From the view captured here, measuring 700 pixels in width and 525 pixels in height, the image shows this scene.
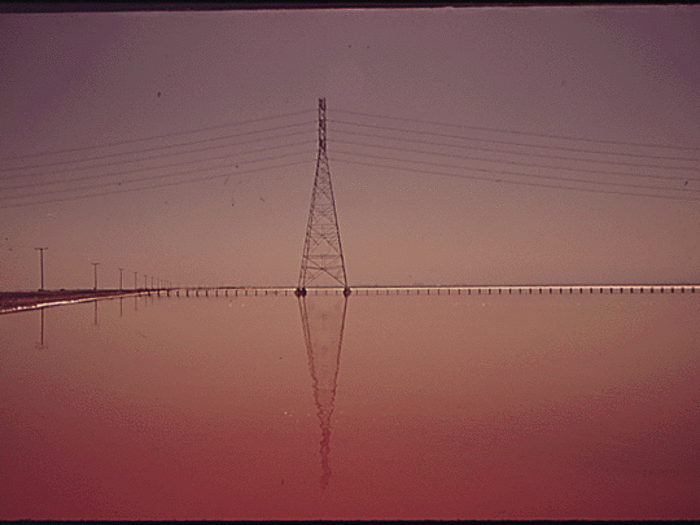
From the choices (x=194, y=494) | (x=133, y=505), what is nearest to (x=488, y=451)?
(x=194, y=494)

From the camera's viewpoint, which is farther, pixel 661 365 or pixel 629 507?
pixel 661 365

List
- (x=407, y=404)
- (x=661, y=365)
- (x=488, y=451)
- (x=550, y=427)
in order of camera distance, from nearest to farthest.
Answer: (x=488, y=451) → (x=550, y=427) → (x=407, y=404) → (x=661, y=365)

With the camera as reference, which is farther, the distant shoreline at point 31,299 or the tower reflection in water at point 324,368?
the distant shoreline at point 31,299

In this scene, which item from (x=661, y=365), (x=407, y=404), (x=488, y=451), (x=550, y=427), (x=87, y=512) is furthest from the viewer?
(x=661, y=365)

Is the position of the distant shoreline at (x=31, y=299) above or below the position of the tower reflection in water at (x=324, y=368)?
above

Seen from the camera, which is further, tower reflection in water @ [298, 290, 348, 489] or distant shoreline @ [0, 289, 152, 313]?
distant shoreline @ [0, 289, 152, 313]

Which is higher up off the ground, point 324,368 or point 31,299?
point 31,299

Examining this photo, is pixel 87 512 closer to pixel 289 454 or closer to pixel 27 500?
pixel 27 500

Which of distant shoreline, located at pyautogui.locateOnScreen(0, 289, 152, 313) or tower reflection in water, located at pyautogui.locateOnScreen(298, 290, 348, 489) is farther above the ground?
distant shoreline, located at pyautogui.locateOnScreen(0, 289, 152, 313)

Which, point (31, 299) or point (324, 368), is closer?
point (324, 368)
